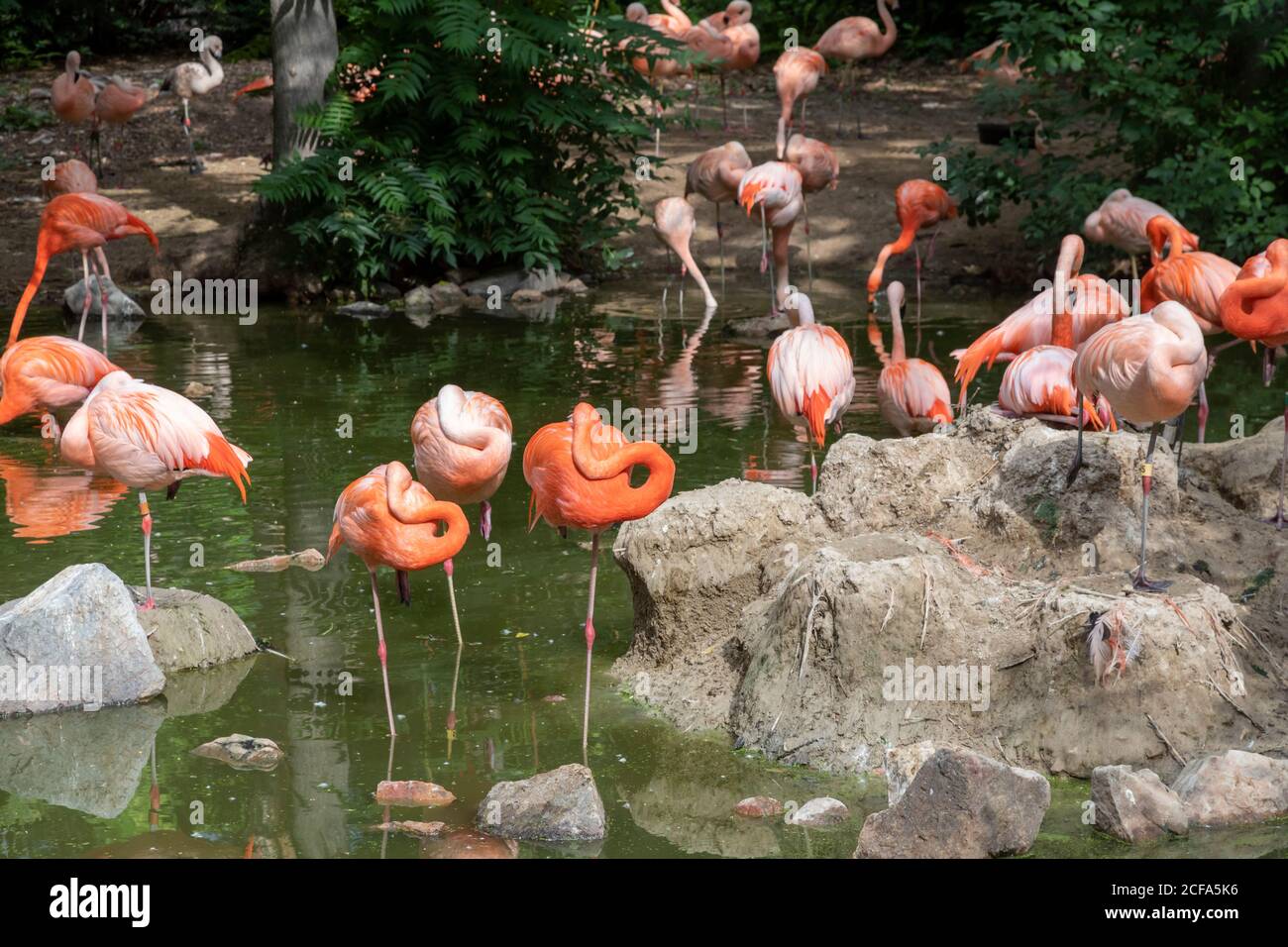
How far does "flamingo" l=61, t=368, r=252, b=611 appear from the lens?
573 centimetres

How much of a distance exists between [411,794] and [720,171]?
843cm

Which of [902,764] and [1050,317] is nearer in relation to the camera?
[902,764]

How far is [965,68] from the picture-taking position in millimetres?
17672

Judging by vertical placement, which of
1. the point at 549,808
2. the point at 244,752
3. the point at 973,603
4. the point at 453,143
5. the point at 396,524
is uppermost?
the point at 453,143

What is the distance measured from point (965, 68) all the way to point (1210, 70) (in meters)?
5.85

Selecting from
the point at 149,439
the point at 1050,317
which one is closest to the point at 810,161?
the point at 1050,317

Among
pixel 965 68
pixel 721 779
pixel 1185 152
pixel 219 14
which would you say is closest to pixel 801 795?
pixel 721 779

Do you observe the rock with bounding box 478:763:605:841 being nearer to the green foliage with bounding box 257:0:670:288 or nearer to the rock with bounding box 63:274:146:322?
the rock with bounding box 63:274:146:322

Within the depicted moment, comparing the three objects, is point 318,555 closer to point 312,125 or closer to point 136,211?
point 312,125

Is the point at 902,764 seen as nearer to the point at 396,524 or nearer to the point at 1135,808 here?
the point at 1135,808

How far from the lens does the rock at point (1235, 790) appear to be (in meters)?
4.06

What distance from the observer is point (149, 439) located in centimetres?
575

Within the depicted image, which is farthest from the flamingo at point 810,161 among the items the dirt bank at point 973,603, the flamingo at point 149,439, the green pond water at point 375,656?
the flamingo at point 149,439
